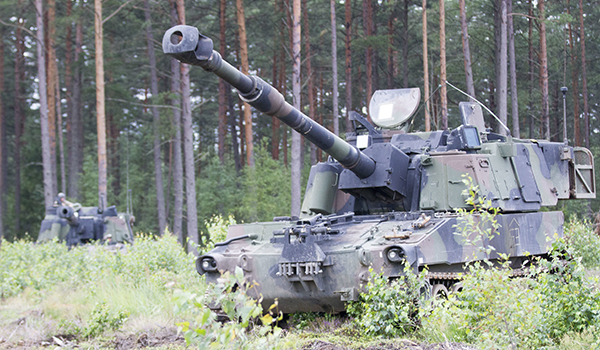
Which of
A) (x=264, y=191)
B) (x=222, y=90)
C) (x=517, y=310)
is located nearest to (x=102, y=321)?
(x=517, y=310)

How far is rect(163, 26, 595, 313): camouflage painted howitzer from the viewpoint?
7.30 metres

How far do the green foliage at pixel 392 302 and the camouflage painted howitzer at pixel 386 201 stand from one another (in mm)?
204

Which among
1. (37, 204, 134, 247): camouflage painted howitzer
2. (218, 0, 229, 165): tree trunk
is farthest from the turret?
(218, 0, 229, 165): tree trunk

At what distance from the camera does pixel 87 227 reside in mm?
18688

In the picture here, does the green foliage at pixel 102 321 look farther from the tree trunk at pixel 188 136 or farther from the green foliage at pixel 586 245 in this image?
the green foliage at pixel 586 245

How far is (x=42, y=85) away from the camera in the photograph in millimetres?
23750

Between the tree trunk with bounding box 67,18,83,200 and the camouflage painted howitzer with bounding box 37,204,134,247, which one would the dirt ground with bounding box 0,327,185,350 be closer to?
the camouflage painted howitzer with bounding box 37,204,134,247

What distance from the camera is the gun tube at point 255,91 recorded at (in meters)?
5.98

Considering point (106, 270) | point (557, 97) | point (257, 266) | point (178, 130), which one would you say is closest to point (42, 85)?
point (178, 130)

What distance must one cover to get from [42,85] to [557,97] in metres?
23.4

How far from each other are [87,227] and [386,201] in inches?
464

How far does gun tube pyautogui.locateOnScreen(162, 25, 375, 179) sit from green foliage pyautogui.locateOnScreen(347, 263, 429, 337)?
1.75 m

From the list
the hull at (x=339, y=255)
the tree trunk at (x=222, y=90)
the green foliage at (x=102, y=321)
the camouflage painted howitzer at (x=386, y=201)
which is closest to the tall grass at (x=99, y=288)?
the green foliage at (x=102, y=321)

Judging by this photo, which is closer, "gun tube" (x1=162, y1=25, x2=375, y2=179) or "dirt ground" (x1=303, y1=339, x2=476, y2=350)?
"gun tube" (x1=162, y1=25, x2=375, y2=179)
